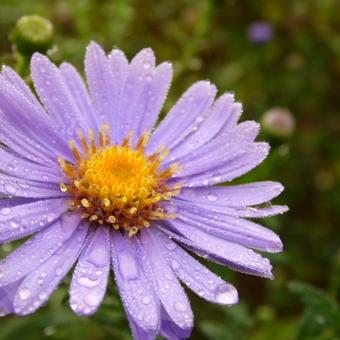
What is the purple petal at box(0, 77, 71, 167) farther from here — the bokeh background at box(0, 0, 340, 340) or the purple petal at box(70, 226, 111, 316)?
→ the bokeh background at box(0, 0, 340, 340)

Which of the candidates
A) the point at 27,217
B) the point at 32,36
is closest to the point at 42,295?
the point at 27,217

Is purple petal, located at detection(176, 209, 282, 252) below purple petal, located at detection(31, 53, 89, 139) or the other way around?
below

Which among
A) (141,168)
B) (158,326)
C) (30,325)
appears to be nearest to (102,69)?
(141,168)

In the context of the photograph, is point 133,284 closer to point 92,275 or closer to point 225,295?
point 92,275

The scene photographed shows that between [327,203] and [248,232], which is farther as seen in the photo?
[327,203]

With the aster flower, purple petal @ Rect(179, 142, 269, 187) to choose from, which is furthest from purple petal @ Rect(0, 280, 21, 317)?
purple petal @ Rect(179, 142, 269, 187)

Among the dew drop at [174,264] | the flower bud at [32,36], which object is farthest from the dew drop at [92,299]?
the flower bud at [32,36]

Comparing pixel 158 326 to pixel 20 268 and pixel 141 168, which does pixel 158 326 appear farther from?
pixel 141 168
